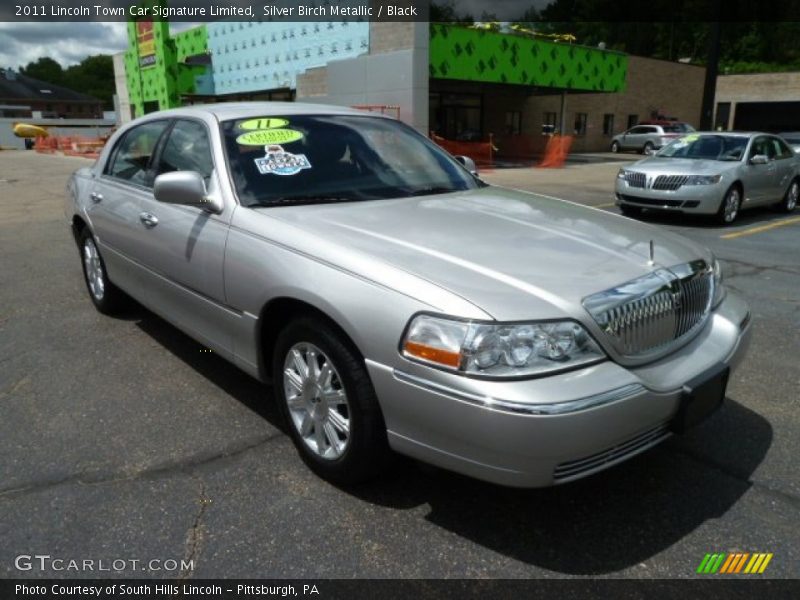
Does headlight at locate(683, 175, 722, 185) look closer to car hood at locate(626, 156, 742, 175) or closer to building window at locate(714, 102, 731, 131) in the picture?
car hood at locate(626, 156, 742, 175)

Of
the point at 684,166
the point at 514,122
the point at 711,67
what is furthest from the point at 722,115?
the point at 684,166

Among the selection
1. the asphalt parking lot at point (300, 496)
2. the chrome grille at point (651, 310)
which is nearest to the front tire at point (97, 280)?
the asphalt parking lot at point (300, 496)

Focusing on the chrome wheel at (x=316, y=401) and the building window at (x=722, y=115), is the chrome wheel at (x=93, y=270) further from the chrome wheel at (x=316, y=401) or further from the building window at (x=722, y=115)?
the building window at (x=722, y=115)

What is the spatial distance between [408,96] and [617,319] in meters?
21.9

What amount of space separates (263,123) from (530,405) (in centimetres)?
241

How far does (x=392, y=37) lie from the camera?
23.8m

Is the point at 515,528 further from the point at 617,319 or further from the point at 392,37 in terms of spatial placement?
the point at 392,37

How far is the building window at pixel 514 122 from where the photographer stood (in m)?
35.1

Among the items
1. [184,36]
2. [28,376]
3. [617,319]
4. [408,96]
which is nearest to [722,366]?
[617,319]

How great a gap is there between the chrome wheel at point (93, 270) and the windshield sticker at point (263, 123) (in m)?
2.05

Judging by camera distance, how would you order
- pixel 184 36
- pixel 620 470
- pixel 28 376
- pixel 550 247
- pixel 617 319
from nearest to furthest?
pixel 617 319, pixel 550 247, pixel 620 470, pixel 28 376, pixel 184 36

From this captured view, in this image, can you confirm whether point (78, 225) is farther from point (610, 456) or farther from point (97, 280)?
point (610, 456)

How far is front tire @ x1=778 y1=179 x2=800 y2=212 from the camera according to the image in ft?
37.9

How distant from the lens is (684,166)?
33.1ft
